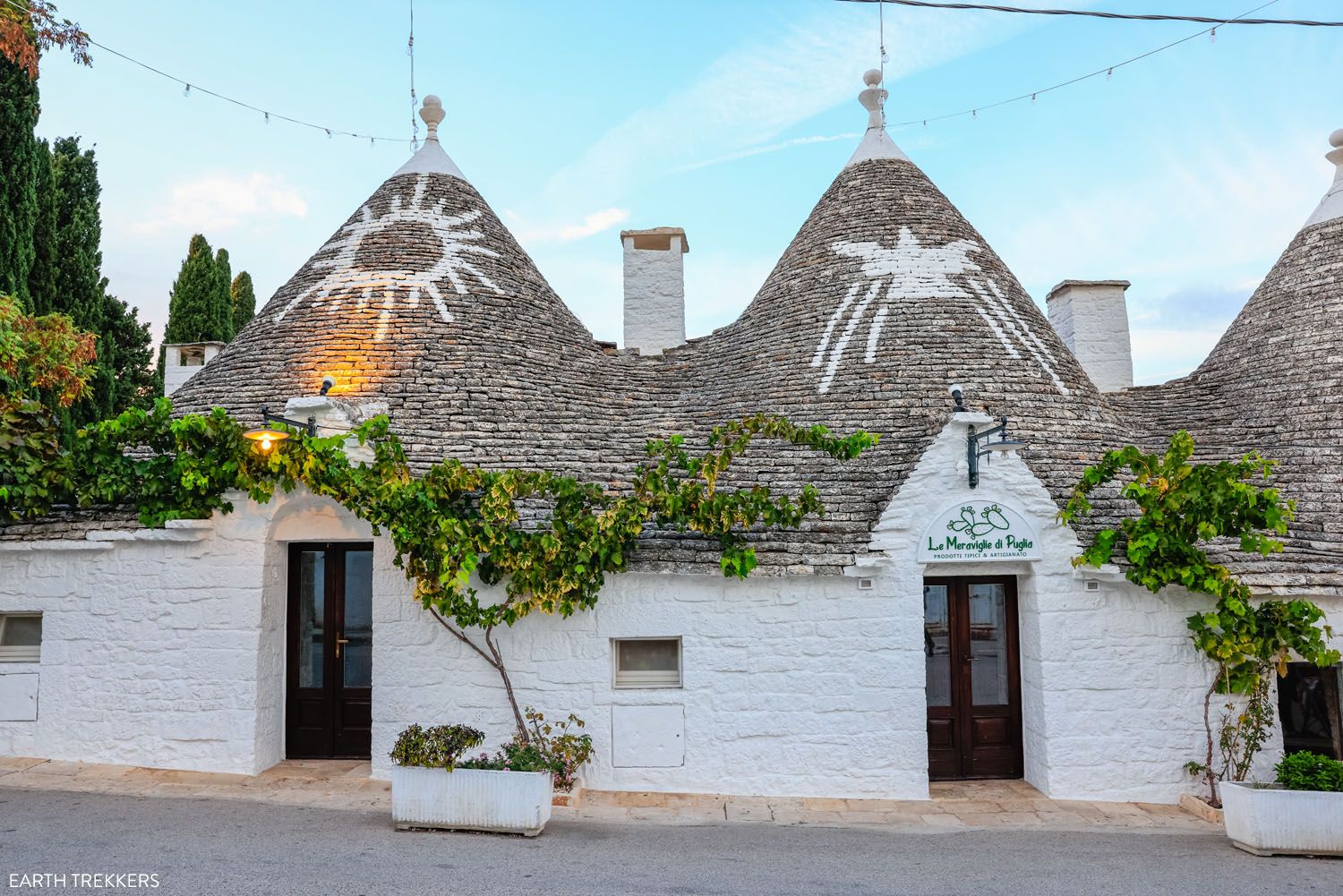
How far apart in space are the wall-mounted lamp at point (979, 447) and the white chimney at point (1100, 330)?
5294mm

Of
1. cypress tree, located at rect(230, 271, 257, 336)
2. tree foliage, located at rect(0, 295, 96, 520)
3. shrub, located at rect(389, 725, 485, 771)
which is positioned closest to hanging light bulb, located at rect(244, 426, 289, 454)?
tree foliage, located at rect(0, 295, 96, 520)

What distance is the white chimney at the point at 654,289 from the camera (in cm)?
1237

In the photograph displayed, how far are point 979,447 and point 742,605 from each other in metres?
2.66

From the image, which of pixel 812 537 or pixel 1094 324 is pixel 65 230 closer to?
pixel 812 537

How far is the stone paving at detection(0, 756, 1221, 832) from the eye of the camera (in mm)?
7113

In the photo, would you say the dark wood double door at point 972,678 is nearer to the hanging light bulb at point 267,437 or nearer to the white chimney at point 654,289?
the white chimney at point 654,289

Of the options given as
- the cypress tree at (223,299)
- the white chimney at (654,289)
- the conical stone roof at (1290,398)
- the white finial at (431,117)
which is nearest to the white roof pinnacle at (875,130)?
the white chimney at (654,289)

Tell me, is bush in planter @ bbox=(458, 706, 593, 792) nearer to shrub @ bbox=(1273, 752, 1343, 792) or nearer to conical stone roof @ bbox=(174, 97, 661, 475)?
conical stone roof @ bbox=(174, 97, 661, 475)

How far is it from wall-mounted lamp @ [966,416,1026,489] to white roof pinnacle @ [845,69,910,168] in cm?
562

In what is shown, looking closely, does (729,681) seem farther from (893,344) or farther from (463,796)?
(893,344)

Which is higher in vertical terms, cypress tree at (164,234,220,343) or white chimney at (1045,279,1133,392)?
cypress tree at (164,234,220,343)

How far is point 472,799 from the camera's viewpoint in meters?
6.53

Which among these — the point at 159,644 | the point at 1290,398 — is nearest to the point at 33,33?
the point at 159,644

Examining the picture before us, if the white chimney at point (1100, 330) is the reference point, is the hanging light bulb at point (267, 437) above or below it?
below
